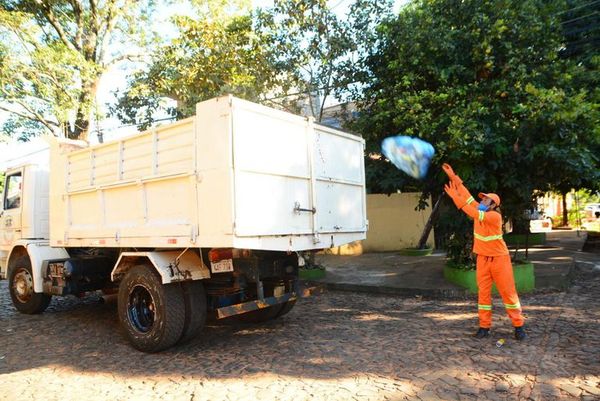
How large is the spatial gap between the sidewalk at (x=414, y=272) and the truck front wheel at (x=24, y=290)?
487 centimetres

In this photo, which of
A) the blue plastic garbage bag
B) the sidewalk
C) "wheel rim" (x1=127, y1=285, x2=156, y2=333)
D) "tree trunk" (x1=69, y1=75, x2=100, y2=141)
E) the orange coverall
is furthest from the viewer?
"tree trunk" (x1=69, y1=75, x2=100, y2=141)

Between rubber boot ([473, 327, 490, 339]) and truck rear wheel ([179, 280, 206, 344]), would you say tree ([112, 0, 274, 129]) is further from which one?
rubber boot ([473, 327, 490, 339])

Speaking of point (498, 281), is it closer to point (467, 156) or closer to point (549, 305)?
point (549, 305)

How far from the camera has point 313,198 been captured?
5.31 meters

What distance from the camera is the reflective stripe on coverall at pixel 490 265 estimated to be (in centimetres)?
507

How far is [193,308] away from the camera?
5094 mm

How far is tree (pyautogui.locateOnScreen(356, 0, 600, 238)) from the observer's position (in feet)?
23.1

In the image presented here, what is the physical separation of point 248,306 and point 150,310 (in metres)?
1.22

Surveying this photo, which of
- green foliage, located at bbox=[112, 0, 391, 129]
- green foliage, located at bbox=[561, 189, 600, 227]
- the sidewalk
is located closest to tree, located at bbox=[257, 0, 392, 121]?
green foliage, located at bbox=[112, 0, 391, 129]

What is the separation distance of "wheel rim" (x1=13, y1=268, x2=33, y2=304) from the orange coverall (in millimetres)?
6400

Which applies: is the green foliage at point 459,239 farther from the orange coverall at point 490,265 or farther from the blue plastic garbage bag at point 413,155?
the orange coverall at point 490,265

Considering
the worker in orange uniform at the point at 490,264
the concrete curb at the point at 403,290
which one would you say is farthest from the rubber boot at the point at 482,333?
the concrete curb at the point at 403,290

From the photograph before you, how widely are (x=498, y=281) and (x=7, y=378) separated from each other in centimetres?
511

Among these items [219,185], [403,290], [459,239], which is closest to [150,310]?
[219,185]
